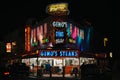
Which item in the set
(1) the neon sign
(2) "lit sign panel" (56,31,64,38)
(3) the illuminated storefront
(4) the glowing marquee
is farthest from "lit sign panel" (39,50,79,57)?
(4) the glowing marquee

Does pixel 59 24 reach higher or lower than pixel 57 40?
higher

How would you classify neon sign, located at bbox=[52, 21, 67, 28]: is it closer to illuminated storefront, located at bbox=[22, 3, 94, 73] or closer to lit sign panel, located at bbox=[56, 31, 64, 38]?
illuminated storefront, located at bbox=[22, 3, 94, 73]

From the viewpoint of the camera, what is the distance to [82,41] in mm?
58188

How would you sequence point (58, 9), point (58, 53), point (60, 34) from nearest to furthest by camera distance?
point (58, 53)
point (60, 34)
point (58, 9)

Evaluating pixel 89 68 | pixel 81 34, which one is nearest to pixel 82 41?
pixel 81 34

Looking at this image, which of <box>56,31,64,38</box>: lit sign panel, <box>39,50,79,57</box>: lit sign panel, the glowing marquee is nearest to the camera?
<box>39,50,79,57</box>: lit sign panel

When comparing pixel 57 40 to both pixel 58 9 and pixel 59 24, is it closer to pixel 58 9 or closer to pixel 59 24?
pixel 59 24

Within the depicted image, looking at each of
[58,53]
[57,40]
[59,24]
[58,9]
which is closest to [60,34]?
[57,40]

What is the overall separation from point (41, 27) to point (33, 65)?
7456 millimetres

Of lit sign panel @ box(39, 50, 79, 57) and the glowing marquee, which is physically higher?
the glowing marquee

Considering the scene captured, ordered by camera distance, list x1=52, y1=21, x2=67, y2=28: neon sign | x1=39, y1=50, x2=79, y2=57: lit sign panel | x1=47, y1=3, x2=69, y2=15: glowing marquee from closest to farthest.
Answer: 1. x1=39, y1=50, x2=79, y2=57: lit sign panel
2. x1=52, y1=21, x2=67, y2=28: neon sign
3. x1=47, y1=3, x2=69, y2=15: glowing marquee

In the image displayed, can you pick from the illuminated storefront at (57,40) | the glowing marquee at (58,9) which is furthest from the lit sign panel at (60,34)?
the glowing marquee at (58,9)

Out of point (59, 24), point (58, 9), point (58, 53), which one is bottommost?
point (58, 53)

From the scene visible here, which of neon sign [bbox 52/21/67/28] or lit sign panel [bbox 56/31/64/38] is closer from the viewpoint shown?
lit sign panel [bbox 56/31/64/38]
